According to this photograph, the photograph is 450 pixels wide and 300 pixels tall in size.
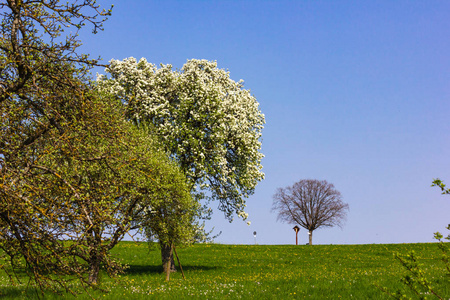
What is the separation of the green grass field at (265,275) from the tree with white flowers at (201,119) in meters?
5.25

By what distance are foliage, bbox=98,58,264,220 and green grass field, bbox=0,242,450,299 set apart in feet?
19.4

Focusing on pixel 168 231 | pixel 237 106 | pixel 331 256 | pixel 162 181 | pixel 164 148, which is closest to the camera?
pixel 162 181

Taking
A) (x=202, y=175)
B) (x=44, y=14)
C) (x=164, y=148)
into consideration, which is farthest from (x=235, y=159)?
(x=44, y=14)

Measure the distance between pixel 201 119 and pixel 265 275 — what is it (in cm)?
1057

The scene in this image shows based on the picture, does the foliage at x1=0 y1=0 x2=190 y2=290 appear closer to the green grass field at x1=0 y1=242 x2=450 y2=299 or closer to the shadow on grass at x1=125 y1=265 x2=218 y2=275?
the green grass field at x1=0 y1=242 x2=450 y2=299

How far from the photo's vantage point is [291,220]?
6794 centimetres

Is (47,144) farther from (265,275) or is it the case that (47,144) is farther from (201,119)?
(265,275)

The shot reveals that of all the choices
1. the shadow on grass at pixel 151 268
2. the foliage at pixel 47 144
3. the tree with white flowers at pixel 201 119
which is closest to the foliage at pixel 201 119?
the tree with white flowers at pixel 201 119

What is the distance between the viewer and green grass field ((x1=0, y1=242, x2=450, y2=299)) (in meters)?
15.6

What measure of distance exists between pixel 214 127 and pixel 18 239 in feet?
58.7

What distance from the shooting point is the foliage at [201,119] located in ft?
85.0

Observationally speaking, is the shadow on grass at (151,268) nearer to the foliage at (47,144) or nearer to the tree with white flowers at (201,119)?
the tree with white flowers at (201,119)

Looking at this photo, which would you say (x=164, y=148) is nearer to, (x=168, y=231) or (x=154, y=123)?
(x=154, y=123)

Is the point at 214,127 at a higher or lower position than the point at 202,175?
higher
